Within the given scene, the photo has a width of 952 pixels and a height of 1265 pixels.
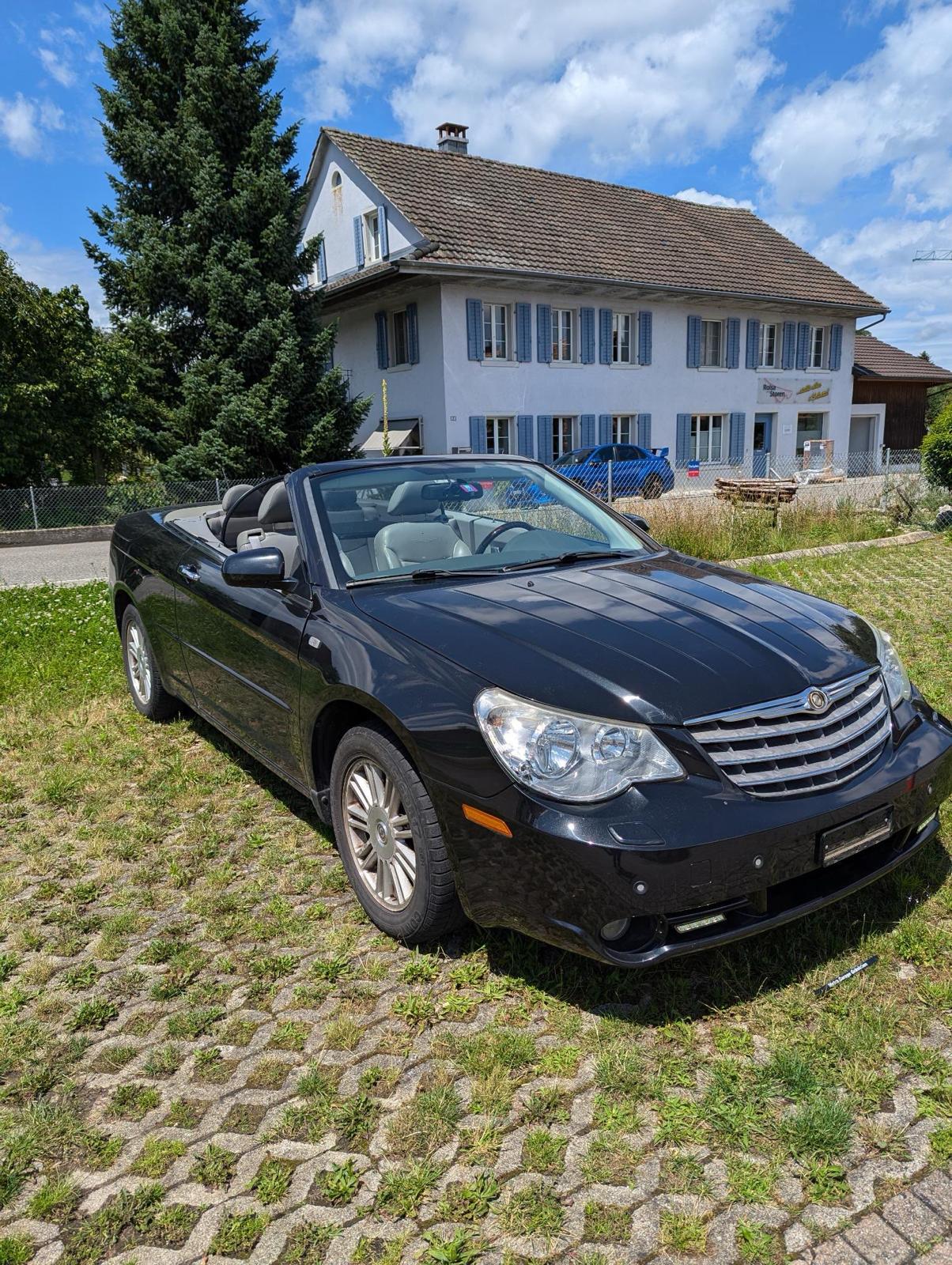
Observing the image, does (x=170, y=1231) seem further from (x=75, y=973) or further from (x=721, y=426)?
(x=721, y=426)

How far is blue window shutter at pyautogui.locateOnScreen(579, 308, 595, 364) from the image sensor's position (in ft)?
84.7

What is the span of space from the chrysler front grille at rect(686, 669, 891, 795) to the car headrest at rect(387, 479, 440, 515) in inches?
71.9

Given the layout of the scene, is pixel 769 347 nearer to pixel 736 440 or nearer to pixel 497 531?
pixel 736 440

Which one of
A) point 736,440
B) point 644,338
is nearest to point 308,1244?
point 644,338

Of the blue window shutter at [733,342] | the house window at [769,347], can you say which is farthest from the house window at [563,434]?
the house window at [769,347]

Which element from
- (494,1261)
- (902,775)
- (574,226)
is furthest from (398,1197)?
(574,226)

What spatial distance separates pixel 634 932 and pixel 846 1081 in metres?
0.65

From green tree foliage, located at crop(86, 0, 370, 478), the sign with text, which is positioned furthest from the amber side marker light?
the sign with text

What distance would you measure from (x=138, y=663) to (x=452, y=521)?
8.43 feet

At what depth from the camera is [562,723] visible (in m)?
2.40

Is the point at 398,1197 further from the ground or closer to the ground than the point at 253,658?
closer to the ground

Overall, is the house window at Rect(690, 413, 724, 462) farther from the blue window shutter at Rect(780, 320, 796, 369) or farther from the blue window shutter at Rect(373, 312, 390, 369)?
the blue window shutter at Rect(373, 312, 390, 369)

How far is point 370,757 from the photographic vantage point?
2.88 meters

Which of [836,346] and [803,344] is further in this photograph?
[836,346]
